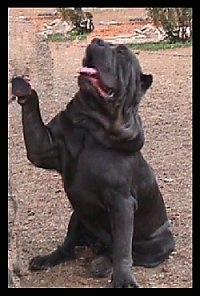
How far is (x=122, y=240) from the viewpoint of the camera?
3887 millimetres

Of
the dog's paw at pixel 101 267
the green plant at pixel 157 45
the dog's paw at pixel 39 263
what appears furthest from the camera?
the green plant at pixel 157 45

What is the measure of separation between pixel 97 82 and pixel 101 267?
98cm

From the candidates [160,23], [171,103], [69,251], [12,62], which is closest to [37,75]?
[171,103]

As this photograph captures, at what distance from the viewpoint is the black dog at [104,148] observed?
3.81 metres

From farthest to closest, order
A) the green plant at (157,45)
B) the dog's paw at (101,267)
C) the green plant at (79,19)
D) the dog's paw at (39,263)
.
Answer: the green plant at (79,19) < the green plant at (157,45) < the dog's paw at (39,263) < the dog's paw at (101,267)

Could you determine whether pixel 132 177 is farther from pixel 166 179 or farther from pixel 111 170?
pixel 166 179

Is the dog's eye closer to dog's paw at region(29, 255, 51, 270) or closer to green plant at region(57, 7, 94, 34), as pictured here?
dog's paw at region(29, 255, 51, 270)

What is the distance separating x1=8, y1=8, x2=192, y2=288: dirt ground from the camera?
13.7 feet

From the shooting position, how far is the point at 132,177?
13.2 feet

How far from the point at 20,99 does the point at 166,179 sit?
2286 millimetres

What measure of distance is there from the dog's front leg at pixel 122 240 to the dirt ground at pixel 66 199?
0.62ft

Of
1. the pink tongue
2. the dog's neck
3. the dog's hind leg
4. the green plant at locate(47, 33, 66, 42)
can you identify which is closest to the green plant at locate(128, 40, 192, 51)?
the green plant at locate(47, 33, 66, 42)

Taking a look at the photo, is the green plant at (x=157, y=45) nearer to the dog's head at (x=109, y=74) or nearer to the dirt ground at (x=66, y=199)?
the dirt ground at (x=66, y=199)

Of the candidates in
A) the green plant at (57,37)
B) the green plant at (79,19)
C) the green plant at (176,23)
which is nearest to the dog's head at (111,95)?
the green plant at (57,37)
